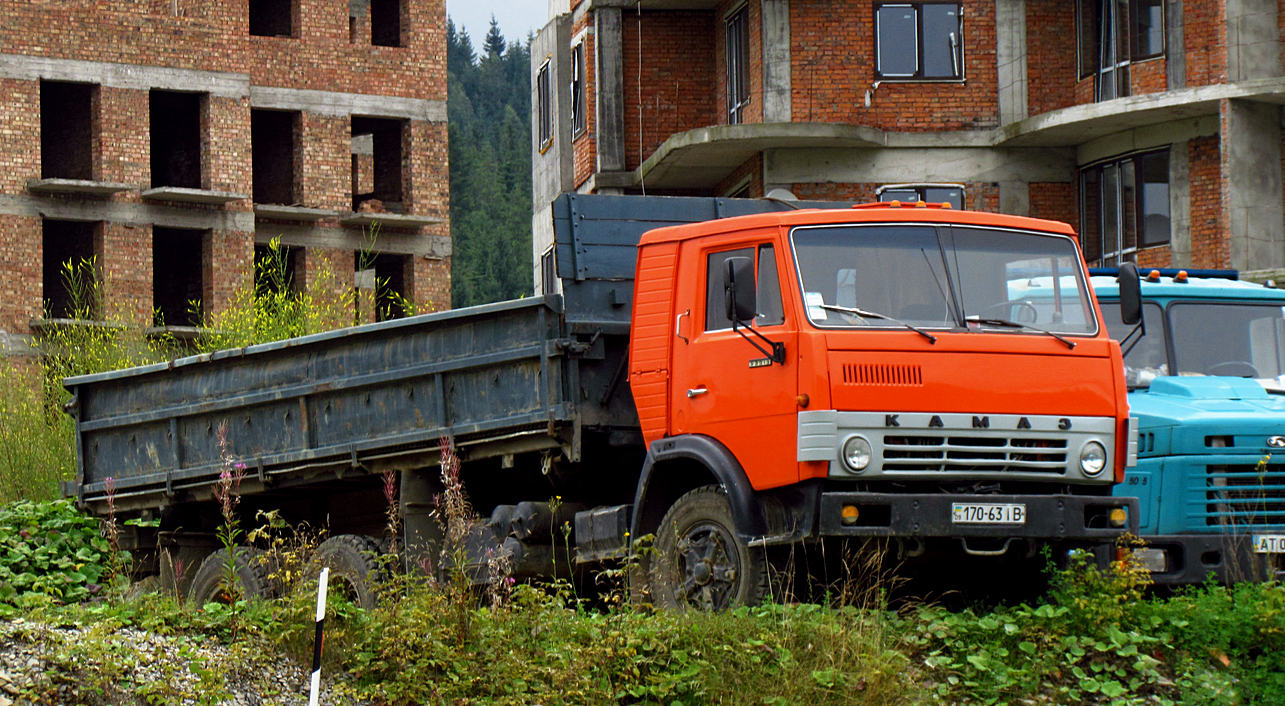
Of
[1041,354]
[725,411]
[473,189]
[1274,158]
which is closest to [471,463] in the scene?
[725,411]

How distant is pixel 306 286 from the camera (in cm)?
4272

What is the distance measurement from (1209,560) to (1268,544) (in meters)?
0.40

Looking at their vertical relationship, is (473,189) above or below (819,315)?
above

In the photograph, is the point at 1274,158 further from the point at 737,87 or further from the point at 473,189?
the point at 473,189

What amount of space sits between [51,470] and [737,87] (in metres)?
13.6

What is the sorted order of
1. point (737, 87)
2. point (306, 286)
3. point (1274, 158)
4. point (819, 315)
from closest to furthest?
→ 1. point (819, 315)
2. point (1274, 158)
3. point (737, 87)
4. point (306, 286)

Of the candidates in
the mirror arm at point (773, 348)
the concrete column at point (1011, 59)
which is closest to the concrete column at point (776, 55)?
the concrete column at point (1011, 59)

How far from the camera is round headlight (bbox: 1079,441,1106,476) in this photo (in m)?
10.1

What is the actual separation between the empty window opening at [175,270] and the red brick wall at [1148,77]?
25.9m

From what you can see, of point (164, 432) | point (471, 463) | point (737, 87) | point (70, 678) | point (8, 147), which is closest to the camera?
point (70, 678)

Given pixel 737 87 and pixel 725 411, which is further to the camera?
pixel 737 87

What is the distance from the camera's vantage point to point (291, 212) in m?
42.2

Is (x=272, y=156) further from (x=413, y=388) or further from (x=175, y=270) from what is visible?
(x=413, y=388)

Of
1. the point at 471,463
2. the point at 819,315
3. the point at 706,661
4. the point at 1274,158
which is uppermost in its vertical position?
the point at 1274,158
